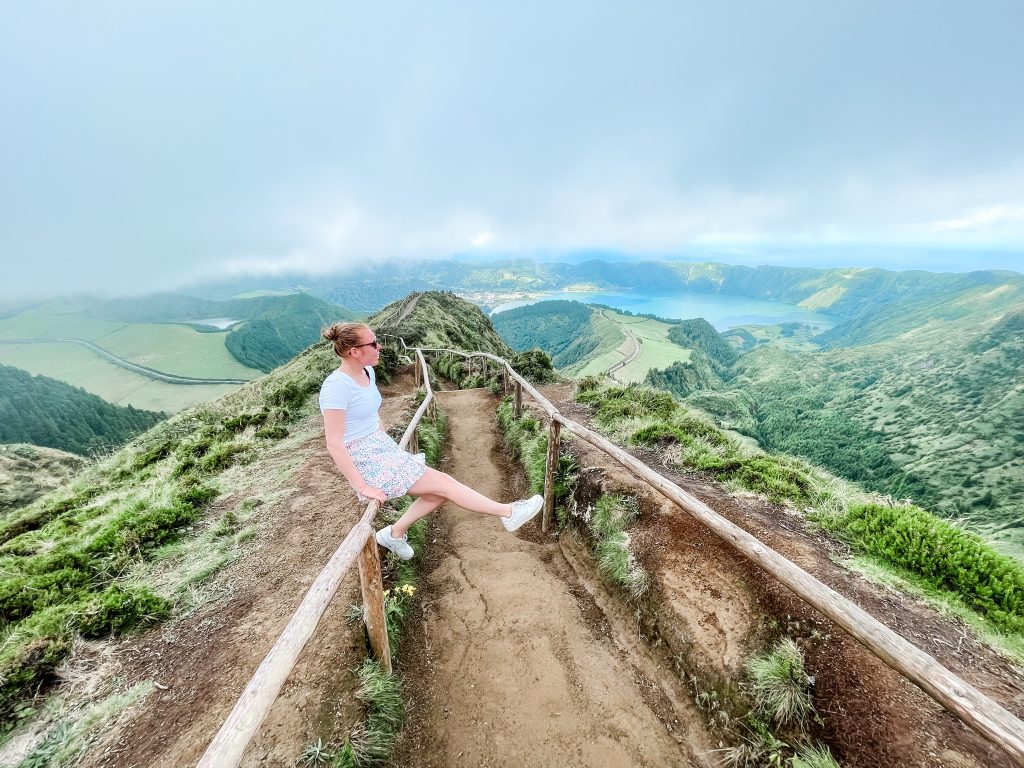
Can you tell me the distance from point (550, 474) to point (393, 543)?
9.55ft

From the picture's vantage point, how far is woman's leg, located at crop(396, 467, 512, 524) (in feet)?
14.8

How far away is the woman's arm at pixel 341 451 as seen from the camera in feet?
12.3

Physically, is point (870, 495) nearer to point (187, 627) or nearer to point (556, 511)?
point (556, 511)

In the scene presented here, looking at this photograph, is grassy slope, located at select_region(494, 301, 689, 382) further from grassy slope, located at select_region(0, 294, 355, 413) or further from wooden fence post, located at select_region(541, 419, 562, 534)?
grassy slope, located at select_region(0, 294, 355, 413)

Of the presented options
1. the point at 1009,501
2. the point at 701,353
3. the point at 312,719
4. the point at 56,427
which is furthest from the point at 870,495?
the point at 701,353

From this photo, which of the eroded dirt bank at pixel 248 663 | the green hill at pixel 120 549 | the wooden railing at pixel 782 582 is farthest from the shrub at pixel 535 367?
the wooden railing at pixel 782 582

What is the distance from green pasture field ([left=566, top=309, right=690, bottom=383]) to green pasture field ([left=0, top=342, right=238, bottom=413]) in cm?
9470

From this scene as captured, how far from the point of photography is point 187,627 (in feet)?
14.4

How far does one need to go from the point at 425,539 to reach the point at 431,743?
3.10 m

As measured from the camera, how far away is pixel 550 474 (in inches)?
278

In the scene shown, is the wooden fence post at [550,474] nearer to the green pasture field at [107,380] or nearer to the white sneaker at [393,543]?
the white sneaker at [393,543]

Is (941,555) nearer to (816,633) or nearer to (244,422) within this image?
(816,633)

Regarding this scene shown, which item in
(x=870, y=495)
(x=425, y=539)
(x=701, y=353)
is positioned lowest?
(x=701, y=353)

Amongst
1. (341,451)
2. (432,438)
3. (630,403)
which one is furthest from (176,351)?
(341,451)
